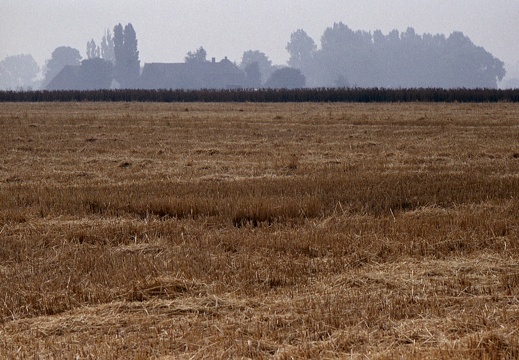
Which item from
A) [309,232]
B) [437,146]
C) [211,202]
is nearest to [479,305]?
[309,232]

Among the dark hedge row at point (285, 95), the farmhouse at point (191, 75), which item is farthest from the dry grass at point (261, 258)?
the farmhouse at point (191, 75)

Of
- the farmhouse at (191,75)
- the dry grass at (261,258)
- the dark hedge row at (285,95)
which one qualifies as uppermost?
the farmhouse at (191,75)

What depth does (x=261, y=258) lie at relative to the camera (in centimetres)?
864

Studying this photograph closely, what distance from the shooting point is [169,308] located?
6.86 m

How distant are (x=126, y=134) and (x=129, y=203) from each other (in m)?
15.3

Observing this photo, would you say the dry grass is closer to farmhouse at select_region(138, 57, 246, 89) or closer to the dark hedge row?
the dark hedge row

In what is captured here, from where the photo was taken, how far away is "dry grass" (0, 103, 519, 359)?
6.01 m

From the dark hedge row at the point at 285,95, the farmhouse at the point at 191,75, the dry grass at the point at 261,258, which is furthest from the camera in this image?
the farmhouse at the point at 191,75

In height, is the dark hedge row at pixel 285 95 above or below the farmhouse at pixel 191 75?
below

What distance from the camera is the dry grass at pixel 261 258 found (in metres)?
6.01

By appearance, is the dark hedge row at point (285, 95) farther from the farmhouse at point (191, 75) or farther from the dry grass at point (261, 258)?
the farmhouse at point (191, 75)

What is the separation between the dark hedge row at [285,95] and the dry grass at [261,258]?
153 ft

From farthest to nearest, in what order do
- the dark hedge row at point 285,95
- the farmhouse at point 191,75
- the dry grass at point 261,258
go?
1. the farmhouse at point 191,75
2. the dark hedge row at point 285,95
3. the dry grass at point 261,258

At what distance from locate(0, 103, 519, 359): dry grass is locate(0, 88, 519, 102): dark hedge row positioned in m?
46.7
